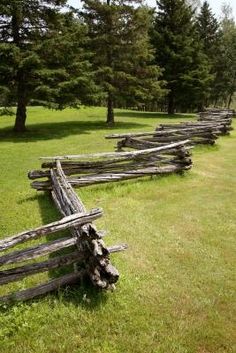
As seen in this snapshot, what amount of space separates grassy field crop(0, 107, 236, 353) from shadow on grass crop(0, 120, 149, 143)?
8344mm

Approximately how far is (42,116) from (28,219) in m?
25.4

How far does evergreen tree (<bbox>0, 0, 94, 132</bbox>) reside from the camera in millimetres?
20234

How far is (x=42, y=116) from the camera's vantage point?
109 ft

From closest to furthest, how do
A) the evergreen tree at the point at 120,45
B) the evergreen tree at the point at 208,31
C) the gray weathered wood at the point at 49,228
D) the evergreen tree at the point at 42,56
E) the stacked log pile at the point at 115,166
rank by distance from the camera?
1. the gray weathered wood at the point at 49,228
2. the stacked log pile at the point at 115,166
3. the evergreen tree at the point at 42,56
4. the evergreen tree at the point at 120,45
5. the evergreen tree at the point at 208,31

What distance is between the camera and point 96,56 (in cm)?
2594

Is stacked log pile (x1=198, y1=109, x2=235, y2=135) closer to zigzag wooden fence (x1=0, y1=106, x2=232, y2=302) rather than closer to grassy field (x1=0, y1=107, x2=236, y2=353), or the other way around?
zigzag wooden fence (x1=0, y1=106, x2=232, y2=302)

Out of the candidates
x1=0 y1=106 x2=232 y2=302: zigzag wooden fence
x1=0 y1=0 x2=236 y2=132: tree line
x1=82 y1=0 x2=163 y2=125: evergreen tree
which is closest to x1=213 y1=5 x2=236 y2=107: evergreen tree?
x1=0 y1=0 x2=236 y2=132: tree line

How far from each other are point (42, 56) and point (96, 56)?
18.3 feet

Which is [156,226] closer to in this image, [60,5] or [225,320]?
[225,320]

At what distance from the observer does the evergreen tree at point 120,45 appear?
995 inches

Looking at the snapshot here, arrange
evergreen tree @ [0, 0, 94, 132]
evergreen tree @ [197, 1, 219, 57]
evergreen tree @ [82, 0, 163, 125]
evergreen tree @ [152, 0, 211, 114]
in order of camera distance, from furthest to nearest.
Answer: evergreen tree @ [197, 1, 219, 57] < evergreen tree @ [152, 0, 211, 114] < evergreen tree @ [82, 0, 163, 125] < evergreen tree @ [0, 0, 94, 132]

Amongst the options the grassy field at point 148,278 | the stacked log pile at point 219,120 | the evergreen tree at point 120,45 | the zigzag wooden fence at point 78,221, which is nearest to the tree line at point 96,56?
the evergreen tree at point 120,45

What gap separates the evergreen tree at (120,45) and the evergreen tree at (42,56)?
Result: 10.6 ft

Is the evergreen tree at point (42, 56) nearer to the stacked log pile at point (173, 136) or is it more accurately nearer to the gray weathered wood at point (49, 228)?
the stacked log pile at point (173, 136)
